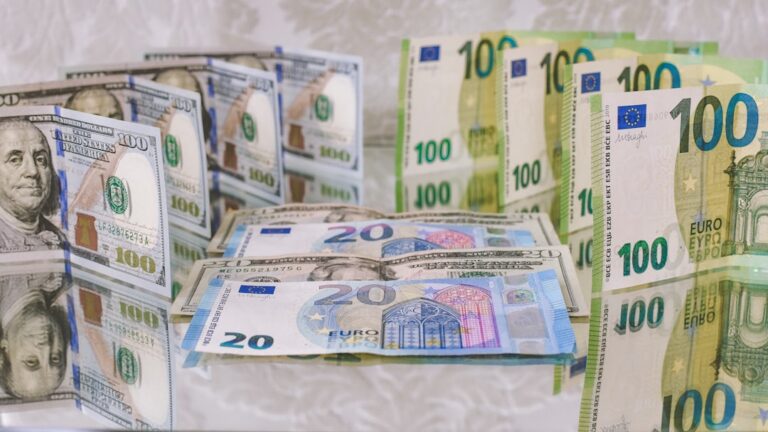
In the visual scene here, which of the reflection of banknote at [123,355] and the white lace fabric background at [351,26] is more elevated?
the white lace fabric background at [351,26]

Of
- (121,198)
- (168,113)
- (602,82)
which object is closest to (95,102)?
(168,113)

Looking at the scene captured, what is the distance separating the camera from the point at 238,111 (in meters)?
1.19

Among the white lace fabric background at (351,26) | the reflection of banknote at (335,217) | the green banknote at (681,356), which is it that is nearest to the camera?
the green banknote at (681,356)

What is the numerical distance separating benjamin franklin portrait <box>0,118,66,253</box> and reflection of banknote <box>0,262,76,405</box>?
28 mm

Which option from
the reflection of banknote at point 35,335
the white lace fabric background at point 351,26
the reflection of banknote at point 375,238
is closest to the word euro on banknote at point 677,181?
the reflection of banknote at point 375,238

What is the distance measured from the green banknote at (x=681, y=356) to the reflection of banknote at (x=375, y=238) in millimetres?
174

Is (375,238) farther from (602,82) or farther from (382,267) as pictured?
(602,82)

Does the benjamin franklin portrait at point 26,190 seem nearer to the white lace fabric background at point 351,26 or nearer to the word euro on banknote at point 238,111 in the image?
the word euro on banknote at point 238,111

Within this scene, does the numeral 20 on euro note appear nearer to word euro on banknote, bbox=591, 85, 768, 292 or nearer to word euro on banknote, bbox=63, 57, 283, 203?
word euro on banknote, bbox=63, 57, 283, 203

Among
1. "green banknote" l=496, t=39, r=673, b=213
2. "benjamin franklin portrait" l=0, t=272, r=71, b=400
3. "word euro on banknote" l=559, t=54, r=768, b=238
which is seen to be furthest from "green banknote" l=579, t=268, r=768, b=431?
"benjamin franklin portrait" l=0, t=272, r=71, b=400

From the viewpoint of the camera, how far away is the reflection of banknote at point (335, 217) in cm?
112

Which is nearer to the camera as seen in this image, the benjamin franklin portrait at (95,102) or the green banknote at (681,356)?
the green banknote at (681,356)

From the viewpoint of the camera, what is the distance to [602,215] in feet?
2.90

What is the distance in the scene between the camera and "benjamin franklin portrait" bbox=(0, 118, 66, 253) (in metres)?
0.97
